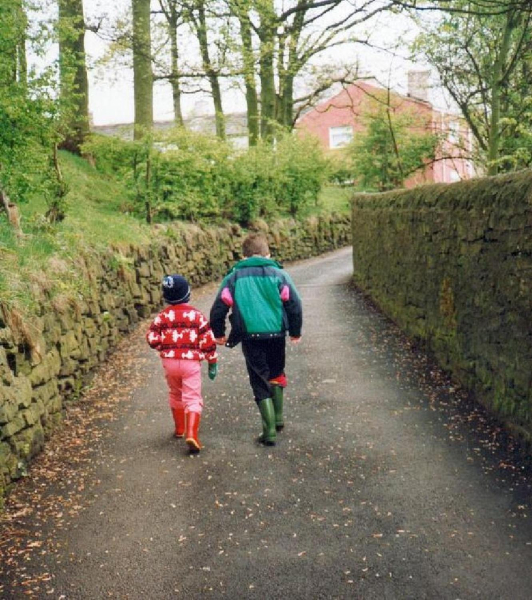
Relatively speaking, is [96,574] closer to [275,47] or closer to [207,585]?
[207,585]

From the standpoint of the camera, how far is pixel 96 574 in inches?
154

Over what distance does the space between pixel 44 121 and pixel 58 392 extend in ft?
10.3

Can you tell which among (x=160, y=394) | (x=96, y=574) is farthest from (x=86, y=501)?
(x=160, y=394)

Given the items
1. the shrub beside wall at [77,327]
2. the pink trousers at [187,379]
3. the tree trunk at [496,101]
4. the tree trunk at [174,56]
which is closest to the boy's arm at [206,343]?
the pink trousers at [187,379]

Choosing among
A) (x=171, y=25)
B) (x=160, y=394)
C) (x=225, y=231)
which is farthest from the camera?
(x=171, y=25)

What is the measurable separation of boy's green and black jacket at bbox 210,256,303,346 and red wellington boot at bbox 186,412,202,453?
30.1 inches

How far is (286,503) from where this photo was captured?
4.73m

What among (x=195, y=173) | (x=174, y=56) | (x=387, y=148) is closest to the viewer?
(x=195, y=173)

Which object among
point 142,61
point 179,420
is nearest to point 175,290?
point 179,420

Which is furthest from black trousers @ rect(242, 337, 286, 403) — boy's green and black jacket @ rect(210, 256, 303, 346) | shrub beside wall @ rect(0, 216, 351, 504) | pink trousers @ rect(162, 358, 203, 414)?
shrub beside wall @ rect(0, 216, 351, 504)

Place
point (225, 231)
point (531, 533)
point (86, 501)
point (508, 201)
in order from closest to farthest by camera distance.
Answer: point (531, 533), point (86, 501), point (508, 201), point (225, 231)

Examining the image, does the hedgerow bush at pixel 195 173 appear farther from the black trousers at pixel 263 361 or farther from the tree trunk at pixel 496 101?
the black trousers at pixel 263 361

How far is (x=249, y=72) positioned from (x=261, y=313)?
15929 millimetres

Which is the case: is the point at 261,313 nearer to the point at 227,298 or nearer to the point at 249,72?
the point at 227,298
